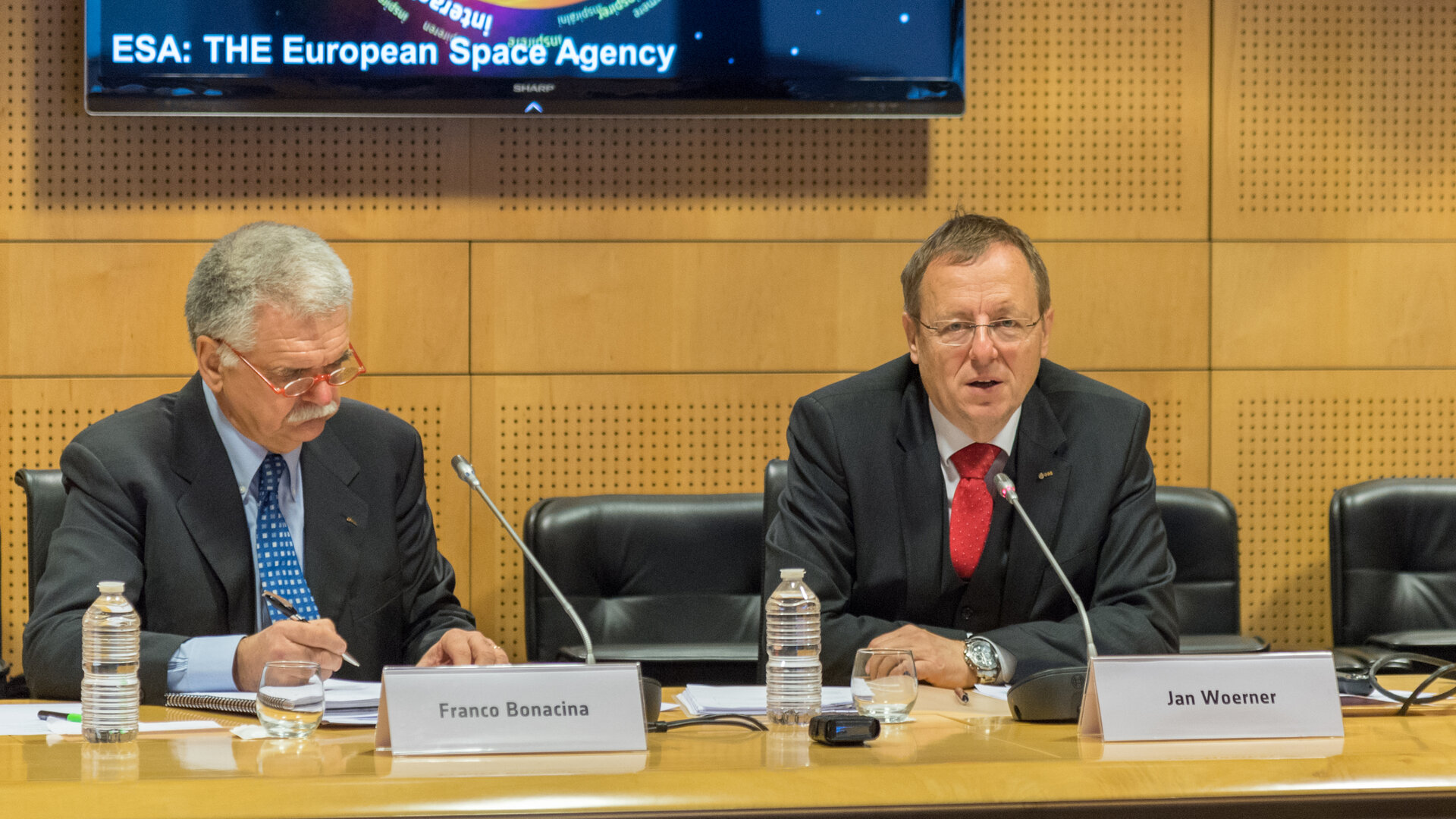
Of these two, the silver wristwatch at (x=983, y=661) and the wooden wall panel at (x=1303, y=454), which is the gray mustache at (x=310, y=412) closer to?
the silver wristwatch at (x=983, y=661)

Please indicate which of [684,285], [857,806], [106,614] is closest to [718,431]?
[684,285]

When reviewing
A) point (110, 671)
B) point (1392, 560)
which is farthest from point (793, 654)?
point (1392, 560)

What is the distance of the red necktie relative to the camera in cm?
258

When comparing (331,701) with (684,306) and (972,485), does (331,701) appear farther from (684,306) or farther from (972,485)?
(684,306)

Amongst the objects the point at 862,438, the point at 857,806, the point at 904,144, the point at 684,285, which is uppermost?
the point at 904,144

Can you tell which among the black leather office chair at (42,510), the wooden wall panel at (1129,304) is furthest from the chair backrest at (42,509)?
the wooden wall panel at (1129,304)

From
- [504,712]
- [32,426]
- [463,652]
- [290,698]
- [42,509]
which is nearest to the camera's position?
[504,712]

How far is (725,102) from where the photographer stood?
3.90m

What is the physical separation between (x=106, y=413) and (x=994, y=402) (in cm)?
258

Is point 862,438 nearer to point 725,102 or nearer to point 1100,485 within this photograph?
point 1100,485

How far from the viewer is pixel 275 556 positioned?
2398 mm

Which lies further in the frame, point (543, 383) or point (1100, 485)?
point (543, 383)

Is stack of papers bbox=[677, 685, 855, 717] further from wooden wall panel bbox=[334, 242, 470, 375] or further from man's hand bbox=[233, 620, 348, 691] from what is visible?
wooden wall panel bbox=[334, 242, 470, 375]

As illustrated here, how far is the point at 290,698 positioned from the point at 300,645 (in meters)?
0.23
